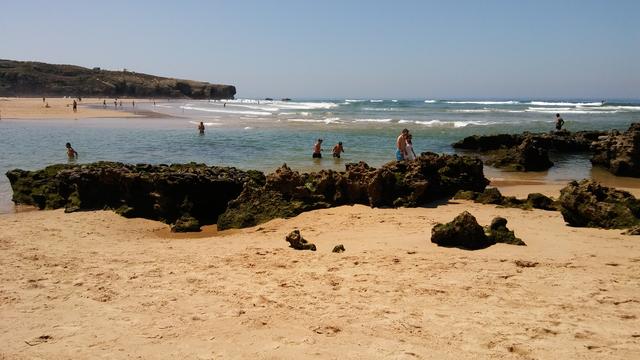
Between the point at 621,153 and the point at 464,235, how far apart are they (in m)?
14.6

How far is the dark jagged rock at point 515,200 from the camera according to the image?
10.5 meters

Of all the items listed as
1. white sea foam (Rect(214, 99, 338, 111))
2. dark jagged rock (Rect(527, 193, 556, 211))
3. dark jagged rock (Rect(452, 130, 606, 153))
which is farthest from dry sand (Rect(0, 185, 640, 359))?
white sea foam (Rect(214, 99, 338, 111))

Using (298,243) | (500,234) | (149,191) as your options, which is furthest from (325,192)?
(500,234)

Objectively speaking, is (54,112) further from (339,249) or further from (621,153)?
(339,249)

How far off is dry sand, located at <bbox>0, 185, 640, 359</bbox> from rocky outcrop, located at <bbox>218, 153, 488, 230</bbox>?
1.46 m

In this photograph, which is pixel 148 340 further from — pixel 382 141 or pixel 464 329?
pixel 382 141

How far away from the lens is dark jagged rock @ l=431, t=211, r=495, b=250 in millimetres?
7492

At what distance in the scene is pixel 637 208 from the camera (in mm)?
8594

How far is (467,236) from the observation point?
7496 mm

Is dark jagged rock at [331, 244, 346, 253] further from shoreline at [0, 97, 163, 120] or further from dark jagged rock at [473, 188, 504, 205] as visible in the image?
shoreline at [0, 97, 163, 120]

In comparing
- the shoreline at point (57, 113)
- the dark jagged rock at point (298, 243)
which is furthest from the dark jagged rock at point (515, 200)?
the shoreline at point (57, 113)

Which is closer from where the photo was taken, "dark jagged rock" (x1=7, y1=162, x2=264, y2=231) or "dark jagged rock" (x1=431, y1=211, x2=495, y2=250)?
"dark jagged rock" (x1=431, y1=211, x2=495, y2=250)

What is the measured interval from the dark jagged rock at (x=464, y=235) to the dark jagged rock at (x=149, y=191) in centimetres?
509

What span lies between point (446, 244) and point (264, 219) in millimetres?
3935
